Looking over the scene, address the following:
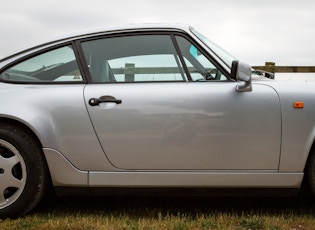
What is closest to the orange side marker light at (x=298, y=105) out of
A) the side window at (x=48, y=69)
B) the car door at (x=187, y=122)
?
the car door at (x=187, y=122)

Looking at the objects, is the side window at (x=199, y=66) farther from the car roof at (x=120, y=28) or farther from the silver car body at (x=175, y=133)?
Answer: the car roof at (x=120, y=28)

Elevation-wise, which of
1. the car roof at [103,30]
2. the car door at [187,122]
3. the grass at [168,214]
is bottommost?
the grass at [168,214]

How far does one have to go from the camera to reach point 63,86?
3289 millimetres

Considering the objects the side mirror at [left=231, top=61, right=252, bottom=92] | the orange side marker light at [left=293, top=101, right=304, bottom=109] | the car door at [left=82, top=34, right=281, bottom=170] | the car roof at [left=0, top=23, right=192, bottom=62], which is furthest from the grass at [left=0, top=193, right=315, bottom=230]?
the car roof at [left=0, top=23, right=192, bottom=62]

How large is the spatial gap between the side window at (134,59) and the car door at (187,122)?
0.04 metres

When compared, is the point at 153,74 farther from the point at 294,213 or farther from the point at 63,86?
the point at 294,213

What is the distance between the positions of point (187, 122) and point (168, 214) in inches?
28.8

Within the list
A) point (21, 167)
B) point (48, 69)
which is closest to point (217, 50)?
point (48, 69)

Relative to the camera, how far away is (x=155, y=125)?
10.2 ft

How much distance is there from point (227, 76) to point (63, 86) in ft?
3.95

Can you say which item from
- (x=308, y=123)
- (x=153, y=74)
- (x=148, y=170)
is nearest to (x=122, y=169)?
(x=148, y=170)

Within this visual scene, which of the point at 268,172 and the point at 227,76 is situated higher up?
the point at 227,76

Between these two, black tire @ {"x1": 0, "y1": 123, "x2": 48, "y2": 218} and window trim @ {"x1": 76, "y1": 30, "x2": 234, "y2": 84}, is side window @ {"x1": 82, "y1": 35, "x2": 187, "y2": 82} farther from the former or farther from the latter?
black tire @ {"x1": 0, "y1": 123, "x2": 48, "y2": 218}

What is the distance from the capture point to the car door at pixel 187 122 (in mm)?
3084
